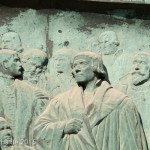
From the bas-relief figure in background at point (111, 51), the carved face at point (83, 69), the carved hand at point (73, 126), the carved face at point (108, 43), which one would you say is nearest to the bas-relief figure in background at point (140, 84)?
the bas-relief figure in background at point (111, 51)

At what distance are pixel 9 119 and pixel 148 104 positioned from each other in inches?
52.9

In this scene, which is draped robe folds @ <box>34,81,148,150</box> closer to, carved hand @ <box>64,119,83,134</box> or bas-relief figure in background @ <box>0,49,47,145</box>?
carved hand @ <box>64,119,83,134</box>

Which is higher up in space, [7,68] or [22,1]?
[22,1]

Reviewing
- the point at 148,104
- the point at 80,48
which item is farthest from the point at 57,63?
the point at 148,104

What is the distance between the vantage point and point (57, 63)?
35.7 feet

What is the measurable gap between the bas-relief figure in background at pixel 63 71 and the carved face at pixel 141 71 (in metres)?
0.60

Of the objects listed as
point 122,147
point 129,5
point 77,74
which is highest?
point 129,5

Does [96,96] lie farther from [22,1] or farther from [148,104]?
[22,1]

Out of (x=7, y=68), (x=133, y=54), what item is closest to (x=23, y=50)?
(x=7, y=68)

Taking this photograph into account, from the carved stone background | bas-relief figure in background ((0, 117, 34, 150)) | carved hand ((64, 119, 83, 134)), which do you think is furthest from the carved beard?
bas-relief figure in background ((0, 117, 34, 150))

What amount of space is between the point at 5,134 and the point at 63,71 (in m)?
0.87

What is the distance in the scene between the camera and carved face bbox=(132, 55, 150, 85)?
10844mm

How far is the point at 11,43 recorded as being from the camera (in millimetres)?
10898

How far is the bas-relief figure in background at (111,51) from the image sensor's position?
10.9 metres
